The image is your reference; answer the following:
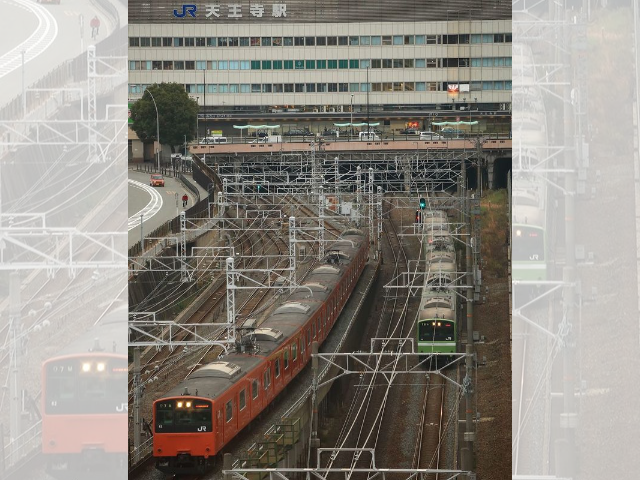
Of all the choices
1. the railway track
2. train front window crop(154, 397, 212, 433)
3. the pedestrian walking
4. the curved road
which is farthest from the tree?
the pedestrian walking

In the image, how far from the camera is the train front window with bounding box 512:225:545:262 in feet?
20.1

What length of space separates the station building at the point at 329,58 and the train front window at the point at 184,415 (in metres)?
19.4

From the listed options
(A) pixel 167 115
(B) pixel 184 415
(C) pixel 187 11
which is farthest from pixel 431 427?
(C) pixel 187 11

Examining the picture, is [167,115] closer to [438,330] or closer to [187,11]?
[187,11]

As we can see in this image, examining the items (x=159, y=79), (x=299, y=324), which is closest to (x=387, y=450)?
(x=299, y=324)

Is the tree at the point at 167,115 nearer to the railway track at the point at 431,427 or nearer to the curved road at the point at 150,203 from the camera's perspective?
the curved road at the point at 150,203

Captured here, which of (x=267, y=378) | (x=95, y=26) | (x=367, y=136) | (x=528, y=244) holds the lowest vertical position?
(x=267, y=378)

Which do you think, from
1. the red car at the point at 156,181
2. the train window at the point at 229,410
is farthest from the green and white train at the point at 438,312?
the red car at the point at 156,181

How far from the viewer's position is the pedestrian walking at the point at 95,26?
6576 mm

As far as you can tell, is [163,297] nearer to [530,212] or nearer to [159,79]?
[530,212]

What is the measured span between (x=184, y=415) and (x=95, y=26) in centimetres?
380

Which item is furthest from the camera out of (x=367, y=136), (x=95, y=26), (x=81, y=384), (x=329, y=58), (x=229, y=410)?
(x=329, y=58)

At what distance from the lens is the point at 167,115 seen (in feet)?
81.4

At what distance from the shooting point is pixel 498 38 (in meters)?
29.3
